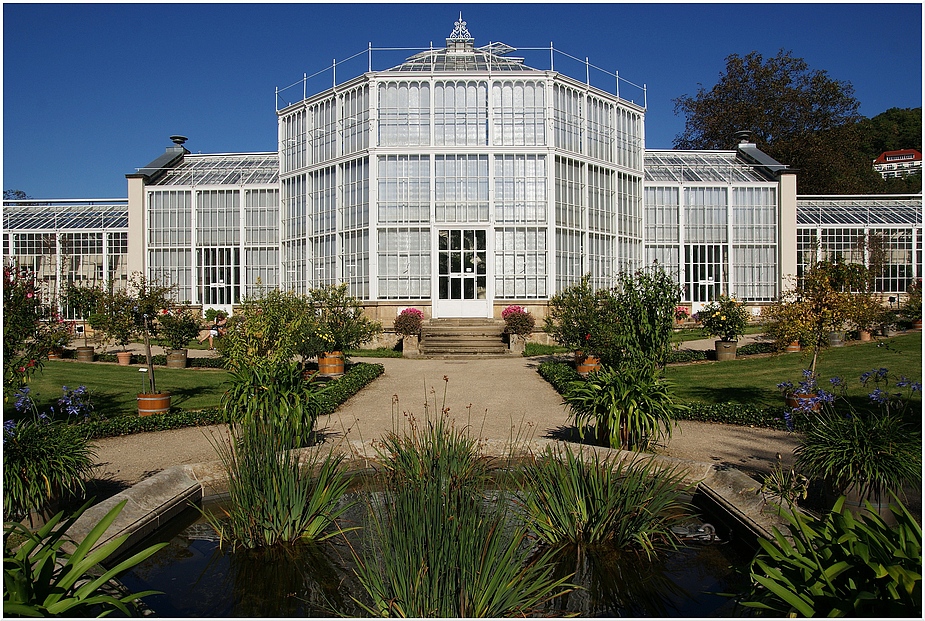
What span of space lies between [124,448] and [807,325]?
409 inches

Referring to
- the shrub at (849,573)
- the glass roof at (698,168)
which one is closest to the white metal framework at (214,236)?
the glass roof at (698,168)

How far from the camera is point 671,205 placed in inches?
1136

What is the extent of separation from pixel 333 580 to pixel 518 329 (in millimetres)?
16314

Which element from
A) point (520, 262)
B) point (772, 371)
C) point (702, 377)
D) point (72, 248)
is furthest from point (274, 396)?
point (72, 248)

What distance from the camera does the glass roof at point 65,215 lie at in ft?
101

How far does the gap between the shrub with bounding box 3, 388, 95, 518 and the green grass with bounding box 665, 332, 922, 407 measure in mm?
8714

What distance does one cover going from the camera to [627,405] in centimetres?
771

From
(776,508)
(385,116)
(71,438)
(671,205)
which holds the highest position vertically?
(385,116)

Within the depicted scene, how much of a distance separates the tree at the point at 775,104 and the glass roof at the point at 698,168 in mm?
9584

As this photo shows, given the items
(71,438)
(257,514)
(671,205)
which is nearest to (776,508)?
(257,514)

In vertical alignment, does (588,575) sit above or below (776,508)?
below

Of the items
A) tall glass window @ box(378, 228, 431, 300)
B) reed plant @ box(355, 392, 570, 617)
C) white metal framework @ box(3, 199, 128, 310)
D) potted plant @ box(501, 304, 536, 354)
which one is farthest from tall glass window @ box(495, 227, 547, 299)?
reed plant @ box(355, 392, 570, 617)

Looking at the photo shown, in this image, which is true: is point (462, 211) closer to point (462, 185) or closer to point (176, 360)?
point (462, 185)

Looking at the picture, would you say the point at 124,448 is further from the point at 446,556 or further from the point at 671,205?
the point at 671,205
